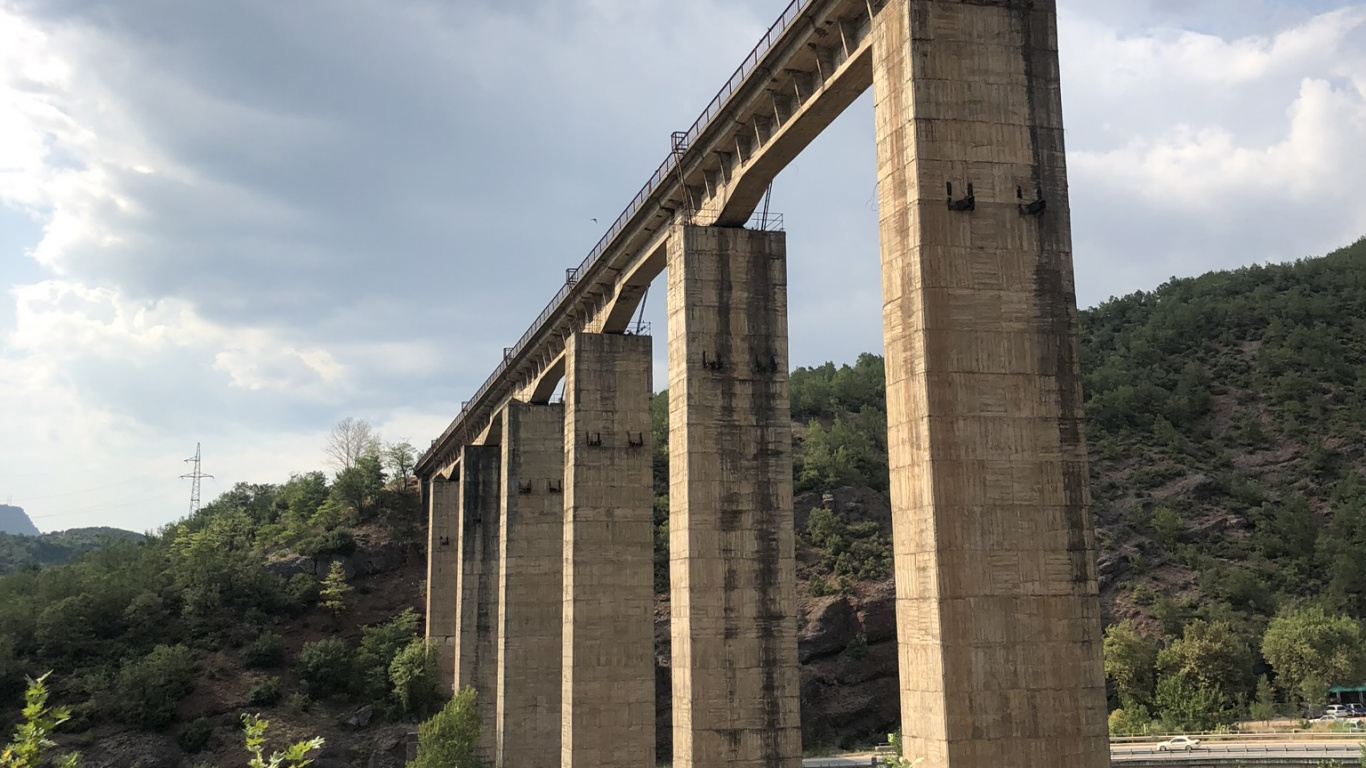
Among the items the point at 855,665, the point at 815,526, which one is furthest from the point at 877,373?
the point at 855,665

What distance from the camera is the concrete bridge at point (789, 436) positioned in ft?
57.9

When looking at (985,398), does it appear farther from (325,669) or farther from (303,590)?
Result: (303,590)

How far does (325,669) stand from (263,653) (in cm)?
461

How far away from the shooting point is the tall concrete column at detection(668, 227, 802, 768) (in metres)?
27.7

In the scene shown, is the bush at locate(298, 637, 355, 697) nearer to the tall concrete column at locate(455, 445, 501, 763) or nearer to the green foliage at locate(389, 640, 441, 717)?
the green foliage at locate(389, 640, 441, 717)

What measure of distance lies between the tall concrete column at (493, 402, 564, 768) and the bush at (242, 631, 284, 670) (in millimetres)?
28473

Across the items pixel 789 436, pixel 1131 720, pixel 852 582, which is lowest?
pixel 1131 720

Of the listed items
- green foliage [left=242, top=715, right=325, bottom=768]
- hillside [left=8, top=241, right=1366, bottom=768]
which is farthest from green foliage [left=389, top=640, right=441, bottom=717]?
green foliage [left=242, top=715, right=325, bottom=768]

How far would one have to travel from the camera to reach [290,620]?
7306cm

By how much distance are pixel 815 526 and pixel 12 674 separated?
54.8 meters

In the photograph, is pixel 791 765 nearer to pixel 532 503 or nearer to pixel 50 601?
pixel 532 503

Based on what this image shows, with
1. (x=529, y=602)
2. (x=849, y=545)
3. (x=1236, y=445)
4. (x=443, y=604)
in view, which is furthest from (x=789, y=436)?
(x=1236, y=445)

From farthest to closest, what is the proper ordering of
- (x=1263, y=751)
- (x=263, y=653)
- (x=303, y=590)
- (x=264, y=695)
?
1. (x=303, y=590)
2. (x=263, y=653)
3. (x=264, y=695)
4. (x=1263, y=751)

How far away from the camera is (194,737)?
59.3 meters
